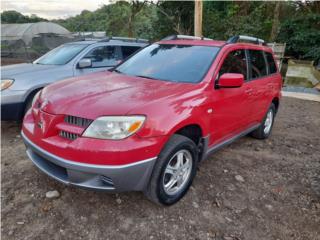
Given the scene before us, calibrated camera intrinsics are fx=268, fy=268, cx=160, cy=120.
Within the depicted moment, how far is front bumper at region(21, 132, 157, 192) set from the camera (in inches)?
87.9

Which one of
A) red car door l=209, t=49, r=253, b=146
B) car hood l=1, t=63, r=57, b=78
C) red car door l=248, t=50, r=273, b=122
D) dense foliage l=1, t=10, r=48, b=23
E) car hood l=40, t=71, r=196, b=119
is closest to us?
car hood l=40, t=71, r=196, b=119

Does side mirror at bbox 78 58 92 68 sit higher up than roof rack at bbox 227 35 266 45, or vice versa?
roof rack at bbox 227 35 266 45

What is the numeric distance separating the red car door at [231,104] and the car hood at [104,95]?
1.58 feet

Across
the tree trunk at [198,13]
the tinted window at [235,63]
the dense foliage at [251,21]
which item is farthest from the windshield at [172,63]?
the dense foliage at [251,21]

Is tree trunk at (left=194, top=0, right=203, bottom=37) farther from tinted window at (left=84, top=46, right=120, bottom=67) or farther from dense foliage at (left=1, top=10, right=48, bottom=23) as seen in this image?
dense foliage at (left=1, top=10, right=48, bottom=23)

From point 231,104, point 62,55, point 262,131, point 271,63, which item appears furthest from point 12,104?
point 271,63

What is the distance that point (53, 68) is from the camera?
4.92 metres

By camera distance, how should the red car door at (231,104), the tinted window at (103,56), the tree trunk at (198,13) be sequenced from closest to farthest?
the red car door at (231,104) < the tinted window at (103,56) < the tree trunk at (198,13)

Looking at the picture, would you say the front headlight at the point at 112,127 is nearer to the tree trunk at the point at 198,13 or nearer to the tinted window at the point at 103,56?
the tinted window at the point at 103,56

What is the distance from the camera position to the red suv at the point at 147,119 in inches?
88.8

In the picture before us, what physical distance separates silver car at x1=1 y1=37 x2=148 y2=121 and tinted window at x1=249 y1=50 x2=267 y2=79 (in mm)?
2913

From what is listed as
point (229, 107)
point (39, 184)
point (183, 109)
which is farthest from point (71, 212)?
point (229, 107)

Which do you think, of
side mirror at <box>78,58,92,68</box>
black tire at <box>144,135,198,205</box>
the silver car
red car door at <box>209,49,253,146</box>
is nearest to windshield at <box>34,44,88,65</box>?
the silver car

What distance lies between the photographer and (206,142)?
10.2 ft
